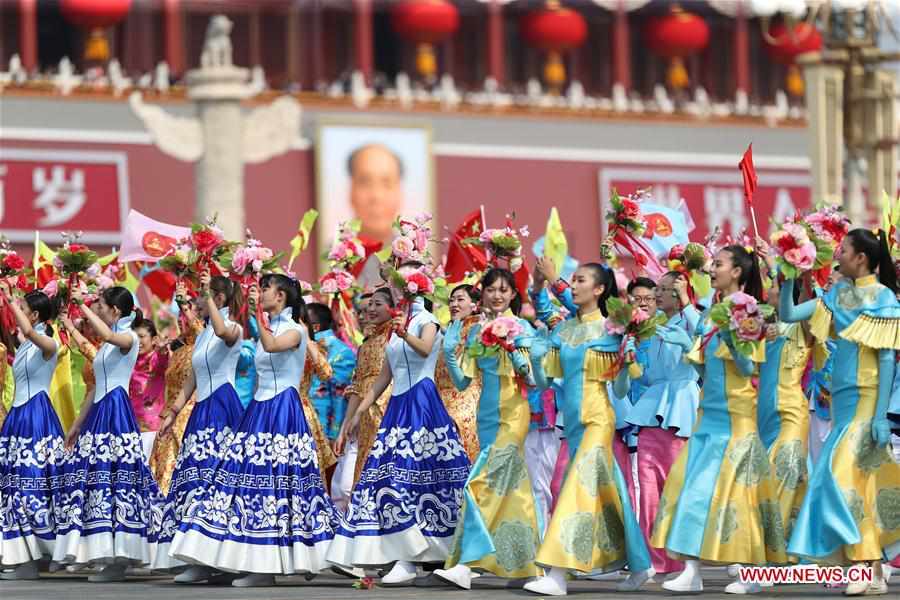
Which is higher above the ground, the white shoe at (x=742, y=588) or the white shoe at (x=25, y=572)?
the white shoe at (x=742, y=588)

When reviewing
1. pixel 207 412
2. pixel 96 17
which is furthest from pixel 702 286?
pixel 96 17

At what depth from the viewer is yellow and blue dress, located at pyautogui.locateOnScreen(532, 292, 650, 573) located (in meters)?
8.40

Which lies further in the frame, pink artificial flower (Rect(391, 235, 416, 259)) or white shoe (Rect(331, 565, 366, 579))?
pink artificial flower (Rect(391, 235, 416, 259))

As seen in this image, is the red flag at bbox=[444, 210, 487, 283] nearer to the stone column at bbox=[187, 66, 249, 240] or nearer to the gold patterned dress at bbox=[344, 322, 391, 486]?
the gold patterned dress at bbox=[344, 322, 391, 486]

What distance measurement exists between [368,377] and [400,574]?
4.97 feet

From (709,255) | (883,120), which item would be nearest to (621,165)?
(883,120)

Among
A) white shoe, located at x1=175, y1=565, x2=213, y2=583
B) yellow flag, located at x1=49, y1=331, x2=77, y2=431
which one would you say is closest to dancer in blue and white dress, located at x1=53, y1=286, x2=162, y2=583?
white shoe, located at x1=175, y1=565, x2=213, y2=583

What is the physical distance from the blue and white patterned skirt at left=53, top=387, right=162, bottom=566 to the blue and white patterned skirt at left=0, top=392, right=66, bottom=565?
0.18 m

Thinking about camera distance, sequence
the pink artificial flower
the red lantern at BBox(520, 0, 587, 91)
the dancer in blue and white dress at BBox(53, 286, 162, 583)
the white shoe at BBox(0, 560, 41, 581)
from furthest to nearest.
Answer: the red lantern at BBox(520, 0, 587, 91)
the white shoe at BBox(0, 560, 41, 581)
the dancer in blue and white dress at BBox(53, 286, 162, 583)
the pink artificial flower

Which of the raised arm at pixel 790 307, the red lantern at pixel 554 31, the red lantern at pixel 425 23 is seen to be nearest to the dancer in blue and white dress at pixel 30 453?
the raised arm at pixel 790 307

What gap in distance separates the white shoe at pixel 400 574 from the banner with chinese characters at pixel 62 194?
15.9 m

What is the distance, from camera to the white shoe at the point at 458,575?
8.74m

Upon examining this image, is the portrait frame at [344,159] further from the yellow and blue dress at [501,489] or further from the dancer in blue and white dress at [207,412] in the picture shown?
the yellow and blue dress at [501,489]

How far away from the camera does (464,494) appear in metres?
8.80
